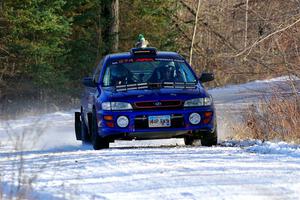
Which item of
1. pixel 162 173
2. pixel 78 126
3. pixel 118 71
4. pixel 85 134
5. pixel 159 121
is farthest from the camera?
pixel 78 126

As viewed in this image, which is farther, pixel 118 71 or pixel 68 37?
pixel 68 37

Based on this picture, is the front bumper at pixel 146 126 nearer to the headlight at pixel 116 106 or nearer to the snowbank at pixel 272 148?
the headlight at pixel 116 106

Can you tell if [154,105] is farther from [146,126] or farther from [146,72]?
[146,72]

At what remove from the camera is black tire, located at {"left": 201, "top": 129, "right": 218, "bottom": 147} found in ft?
41.8

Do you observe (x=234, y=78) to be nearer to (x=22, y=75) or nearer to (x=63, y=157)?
(x=22, y=75)

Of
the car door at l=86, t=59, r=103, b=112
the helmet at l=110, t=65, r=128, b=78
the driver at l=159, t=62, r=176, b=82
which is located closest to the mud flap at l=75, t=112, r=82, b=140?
the car door at l=86, t=59, r=103, b=112

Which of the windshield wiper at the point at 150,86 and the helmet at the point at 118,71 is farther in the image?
the helmet at the point at 118,71

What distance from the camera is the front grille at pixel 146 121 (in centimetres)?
1228

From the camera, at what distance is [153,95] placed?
12.5 m

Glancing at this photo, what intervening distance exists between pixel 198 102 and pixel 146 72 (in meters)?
1.51

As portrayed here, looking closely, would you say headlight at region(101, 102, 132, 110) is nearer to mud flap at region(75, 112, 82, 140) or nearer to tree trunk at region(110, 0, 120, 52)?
mud flap at region(75, 112, 82, 140)

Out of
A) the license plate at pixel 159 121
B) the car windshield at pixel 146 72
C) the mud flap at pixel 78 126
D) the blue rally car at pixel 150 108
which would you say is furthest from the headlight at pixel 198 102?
the mud flap at pixel 78 126

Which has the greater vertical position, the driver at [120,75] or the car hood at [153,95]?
the driver at [120,75]

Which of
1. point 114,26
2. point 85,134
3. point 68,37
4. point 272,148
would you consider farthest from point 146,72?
point 68,37
